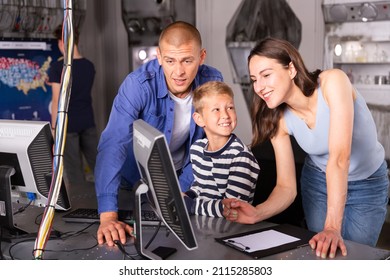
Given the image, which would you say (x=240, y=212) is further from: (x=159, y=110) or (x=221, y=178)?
(x=159, y=110)

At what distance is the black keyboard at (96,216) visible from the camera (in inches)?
70.6

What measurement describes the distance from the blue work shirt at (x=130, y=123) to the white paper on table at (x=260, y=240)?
45cm

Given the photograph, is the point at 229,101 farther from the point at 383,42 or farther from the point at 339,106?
the point at 383,42

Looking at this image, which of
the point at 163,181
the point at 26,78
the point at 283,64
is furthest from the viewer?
the point at 26,78

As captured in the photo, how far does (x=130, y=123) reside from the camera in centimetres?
197

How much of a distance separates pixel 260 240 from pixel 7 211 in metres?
0.82

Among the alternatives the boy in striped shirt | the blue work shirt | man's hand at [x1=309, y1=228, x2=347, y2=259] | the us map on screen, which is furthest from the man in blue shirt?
the us map on screen

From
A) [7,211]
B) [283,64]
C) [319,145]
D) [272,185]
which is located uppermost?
[283,64]

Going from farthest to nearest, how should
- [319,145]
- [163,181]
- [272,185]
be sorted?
[272,185] → [319,145] → [163,181]

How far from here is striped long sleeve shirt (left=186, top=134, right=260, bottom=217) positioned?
1909 millimetres

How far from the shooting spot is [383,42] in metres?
3.52

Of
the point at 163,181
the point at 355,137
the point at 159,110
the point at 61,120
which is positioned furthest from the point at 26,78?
the point at 163,181

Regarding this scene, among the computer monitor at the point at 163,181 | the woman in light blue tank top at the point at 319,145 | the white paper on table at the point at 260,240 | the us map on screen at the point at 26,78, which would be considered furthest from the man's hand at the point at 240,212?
the us map on screen at the point at 26,78

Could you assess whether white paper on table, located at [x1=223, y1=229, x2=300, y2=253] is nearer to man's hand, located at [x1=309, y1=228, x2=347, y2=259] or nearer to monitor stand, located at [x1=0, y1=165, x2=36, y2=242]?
man's hand, located at [x1=309, y1=228, x2=347, y2=259]
